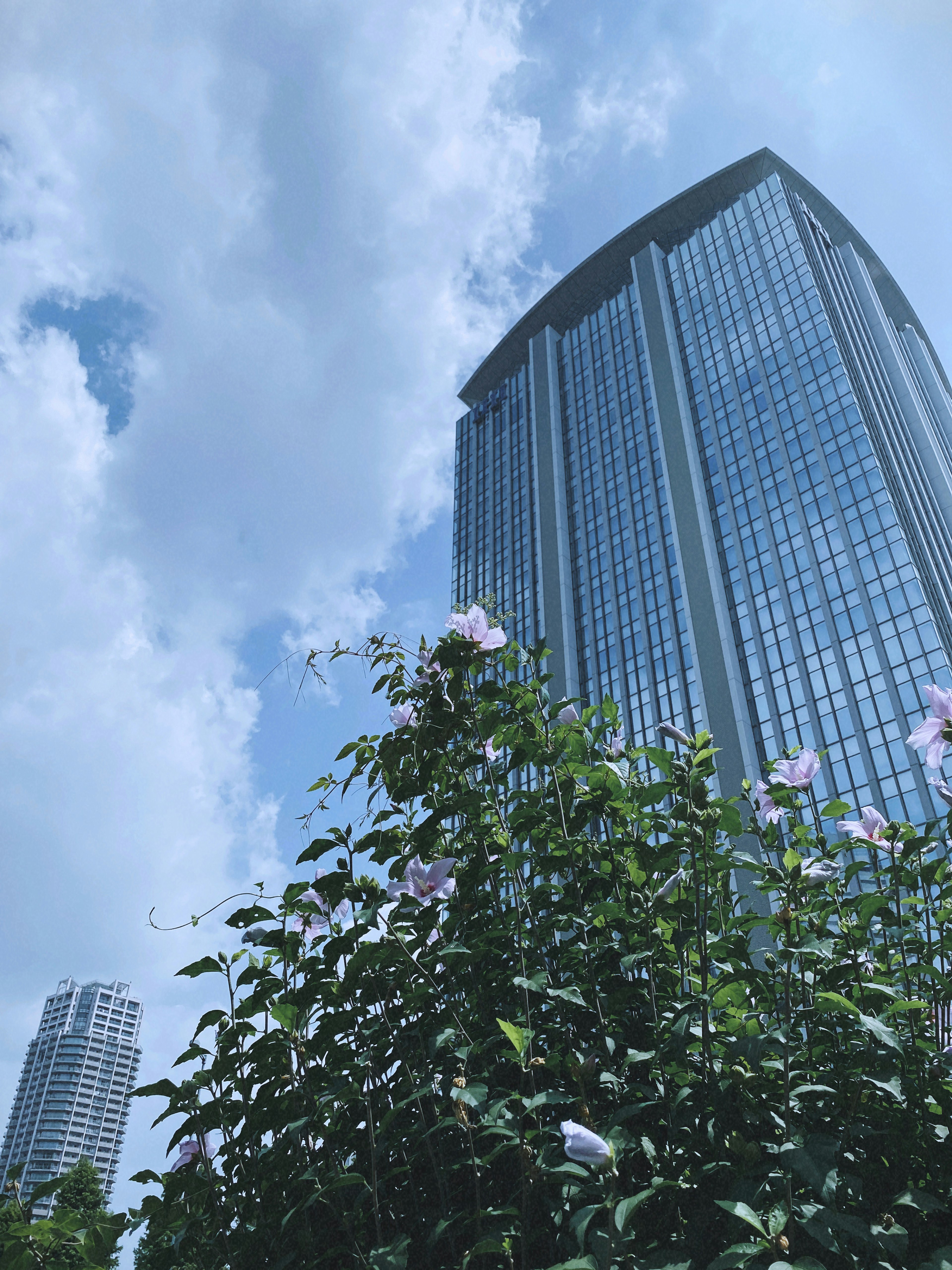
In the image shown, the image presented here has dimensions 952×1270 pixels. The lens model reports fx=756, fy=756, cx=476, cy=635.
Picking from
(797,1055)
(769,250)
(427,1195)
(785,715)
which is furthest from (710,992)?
(769,250)

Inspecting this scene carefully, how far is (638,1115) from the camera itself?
58.6 inches

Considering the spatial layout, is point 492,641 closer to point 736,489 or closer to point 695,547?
point 695,547

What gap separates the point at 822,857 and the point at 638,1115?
727 mm

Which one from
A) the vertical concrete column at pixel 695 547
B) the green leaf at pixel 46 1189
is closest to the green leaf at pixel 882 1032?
→ the green leaf at pixel 46 1189

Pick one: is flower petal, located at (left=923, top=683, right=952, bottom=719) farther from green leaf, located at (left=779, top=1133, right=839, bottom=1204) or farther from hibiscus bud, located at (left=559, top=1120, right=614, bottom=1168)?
hibiscus bud, located at (left=559, top=1120, right=614, bottom=1168)

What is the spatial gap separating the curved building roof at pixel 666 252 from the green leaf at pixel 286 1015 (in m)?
56.5

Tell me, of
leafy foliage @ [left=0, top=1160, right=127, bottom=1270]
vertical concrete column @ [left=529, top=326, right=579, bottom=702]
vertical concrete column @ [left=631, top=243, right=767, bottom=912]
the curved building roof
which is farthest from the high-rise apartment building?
leafy foliage @ [left=0, top=1160, right=127, bottom=1270]

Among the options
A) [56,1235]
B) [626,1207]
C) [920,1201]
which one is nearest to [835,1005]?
[920,1201]

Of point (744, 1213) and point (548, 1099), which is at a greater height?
point (548, 1099)

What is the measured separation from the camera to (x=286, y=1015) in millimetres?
1614

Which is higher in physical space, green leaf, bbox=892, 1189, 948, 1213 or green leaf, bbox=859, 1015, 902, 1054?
green leaf, bbox=859, 1015, 902, 1054

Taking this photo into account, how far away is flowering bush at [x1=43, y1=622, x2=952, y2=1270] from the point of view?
4.03 ft

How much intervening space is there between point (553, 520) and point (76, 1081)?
7236 centimetres

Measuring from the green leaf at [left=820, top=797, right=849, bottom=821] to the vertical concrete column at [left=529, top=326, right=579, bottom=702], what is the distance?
102 feet
